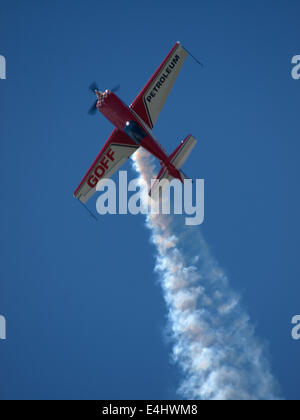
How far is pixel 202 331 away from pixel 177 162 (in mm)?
10715

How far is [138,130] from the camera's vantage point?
38625 mm

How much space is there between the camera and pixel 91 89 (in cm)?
3900

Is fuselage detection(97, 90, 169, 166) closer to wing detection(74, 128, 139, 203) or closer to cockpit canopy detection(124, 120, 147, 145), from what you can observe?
cockpit canopy detection(124, 120, 147, 145)

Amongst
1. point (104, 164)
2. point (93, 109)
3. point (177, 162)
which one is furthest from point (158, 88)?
point (104, 164)

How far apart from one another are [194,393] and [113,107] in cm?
1782

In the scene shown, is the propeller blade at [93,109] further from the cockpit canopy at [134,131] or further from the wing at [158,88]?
the wing at [158,88]

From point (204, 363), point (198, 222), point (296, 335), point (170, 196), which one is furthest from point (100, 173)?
point (296, 335)

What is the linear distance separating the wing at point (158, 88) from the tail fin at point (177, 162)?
3292mm

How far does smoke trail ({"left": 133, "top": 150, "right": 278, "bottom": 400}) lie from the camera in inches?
1522

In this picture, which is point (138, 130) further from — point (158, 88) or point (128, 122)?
point (158, 88)

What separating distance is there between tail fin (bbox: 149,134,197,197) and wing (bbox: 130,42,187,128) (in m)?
3.29
